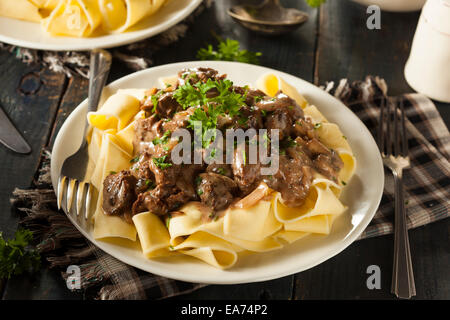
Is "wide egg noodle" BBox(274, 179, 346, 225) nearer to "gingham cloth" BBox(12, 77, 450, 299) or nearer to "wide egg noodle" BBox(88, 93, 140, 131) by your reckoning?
"gingham cloth" BBox(12, 77, 450, 299)

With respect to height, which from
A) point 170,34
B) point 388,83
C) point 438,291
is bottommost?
point 438,291

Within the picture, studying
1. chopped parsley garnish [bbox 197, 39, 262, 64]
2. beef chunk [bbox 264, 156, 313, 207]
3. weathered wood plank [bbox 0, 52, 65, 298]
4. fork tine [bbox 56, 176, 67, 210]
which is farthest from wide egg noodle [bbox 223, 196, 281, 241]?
chopped parsley garnish [bbox 197, 39, 262, 64]

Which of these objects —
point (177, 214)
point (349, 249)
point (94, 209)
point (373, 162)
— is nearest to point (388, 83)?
point (373, 162)

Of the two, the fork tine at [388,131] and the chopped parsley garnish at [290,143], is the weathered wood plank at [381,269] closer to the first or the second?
the fork tine at [388,131]

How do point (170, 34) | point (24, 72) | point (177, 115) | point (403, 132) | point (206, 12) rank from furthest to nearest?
point (206, 12) → point (170, 34) → point (24, 72) → point (403, 132) → point (177, 115)

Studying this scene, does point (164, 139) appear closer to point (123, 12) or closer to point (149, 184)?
point (149, 184)

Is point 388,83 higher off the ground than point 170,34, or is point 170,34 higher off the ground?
point 170,34

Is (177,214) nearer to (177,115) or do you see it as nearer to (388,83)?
(177,115)

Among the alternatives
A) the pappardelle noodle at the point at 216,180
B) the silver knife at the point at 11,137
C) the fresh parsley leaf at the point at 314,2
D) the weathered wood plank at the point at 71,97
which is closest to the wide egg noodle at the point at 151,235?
the pappardelle noodle at the point at 216,180
